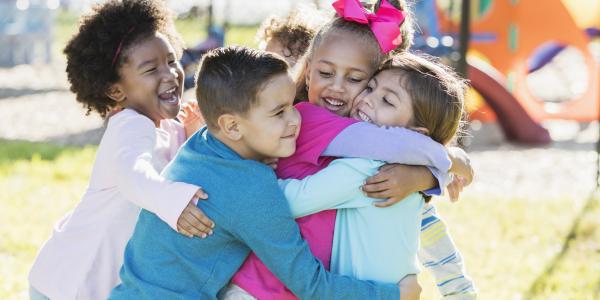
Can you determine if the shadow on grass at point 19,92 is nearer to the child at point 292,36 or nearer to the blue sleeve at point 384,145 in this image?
the child at point 292,36

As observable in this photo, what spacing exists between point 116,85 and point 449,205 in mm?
3973

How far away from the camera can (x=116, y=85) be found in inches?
144

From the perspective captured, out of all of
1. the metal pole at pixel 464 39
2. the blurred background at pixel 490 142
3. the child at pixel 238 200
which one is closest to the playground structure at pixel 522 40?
the blurred background at pixel 490 142

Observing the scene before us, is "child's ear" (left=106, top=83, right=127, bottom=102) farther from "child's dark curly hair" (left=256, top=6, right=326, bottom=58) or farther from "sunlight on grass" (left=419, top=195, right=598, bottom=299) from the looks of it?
"sunlight on grass" (left=419, top=195, right=598, bottom=299)

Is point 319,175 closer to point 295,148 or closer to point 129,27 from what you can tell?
point 295,148

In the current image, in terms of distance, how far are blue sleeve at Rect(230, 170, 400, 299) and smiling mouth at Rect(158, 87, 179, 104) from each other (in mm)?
1106

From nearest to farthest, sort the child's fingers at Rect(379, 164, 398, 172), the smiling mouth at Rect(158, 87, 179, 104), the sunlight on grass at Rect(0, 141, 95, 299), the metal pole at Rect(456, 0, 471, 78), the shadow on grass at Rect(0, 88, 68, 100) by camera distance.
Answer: the child's fingers at Rect(379, 164, 398, 172) < the smiling mouth at Rect(158, 87, 179, 104) < the sunlight on grass at Rect(0, 141, 95, 299) < the metal pole at Rect(456, 0, 471, 78) < the shadow on grass at Rect(0, 88, 68, 100)

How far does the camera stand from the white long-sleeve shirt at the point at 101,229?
3334mm

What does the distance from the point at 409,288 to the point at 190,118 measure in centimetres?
137

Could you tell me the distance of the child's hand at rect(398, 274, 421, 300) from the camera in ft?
9.39

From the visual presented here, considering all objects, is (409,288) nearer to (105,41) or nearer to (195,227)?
(195,227)

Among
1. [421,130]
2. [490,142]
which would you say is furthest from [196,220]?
[490,142]

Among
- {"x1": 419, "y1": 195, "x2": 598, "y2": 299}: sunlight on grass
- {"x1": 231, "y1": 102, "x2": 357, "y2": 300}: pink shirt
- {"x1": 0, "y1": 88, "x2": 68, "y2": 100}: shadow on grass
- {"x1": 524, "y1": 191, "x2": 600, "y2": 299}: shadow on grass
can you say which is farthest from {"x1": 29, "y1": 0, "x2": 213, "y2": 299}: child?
{"x1": 0, "y1": 88, "x2": 68, "y2": 100}: shadow on grass

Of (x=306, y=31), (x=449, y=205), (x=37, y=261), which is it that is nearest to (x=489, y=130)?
(x=449, y=205)
